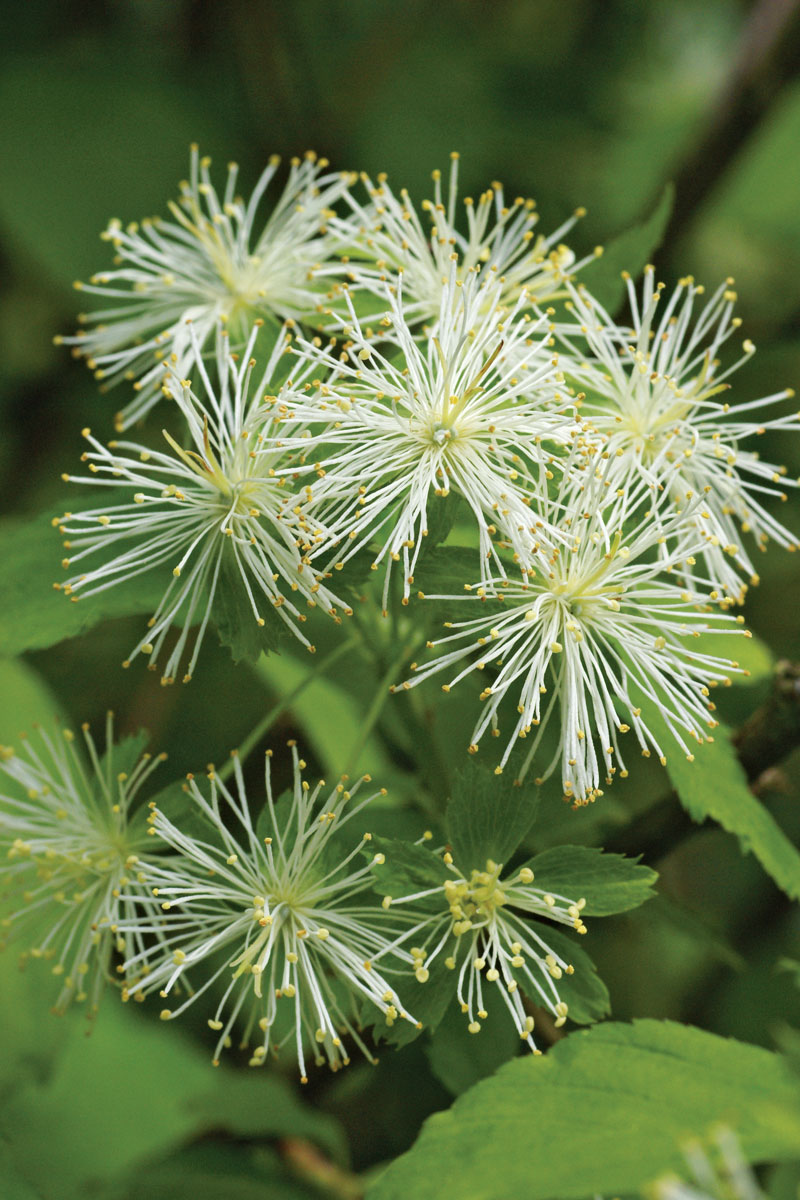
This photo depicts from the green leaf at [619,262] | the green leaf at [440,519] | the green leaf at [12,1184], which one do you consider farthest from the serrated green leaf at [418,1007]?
the green leaf at [619,262]

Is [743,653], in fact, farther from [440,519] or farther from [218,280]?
[218,280]

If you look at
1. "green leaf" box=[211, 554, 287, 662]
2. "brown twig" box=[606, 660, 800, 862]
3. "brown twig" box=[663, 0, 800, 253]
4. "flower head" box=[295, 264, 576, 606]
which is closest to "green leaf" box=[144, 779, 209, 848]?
"green leaf" box=[211, 554, 287, 662]

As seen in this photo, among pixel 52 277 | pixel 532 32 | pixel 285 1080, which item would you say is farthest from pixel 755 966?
pixel 532 32

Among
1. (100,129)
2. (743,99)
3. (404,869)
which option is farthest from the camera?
(100,129)

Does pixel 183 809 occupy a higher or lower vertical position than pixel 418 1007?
higher

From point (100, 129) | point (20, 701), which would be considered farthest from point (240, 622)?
point (100, 129)
